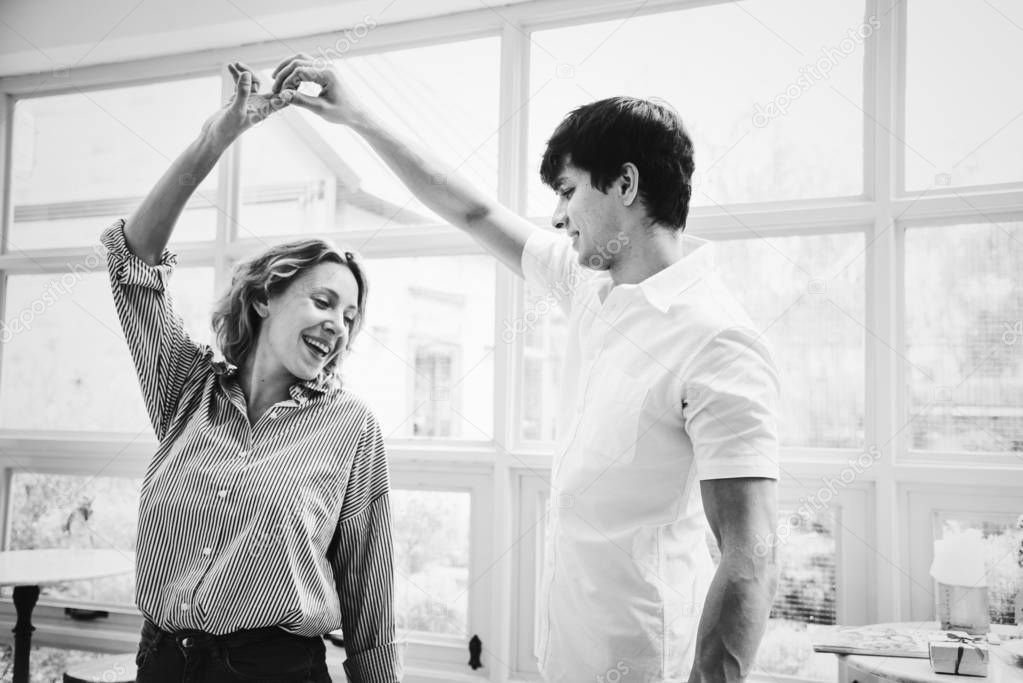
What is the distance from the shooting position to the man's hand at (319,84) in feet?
5.51

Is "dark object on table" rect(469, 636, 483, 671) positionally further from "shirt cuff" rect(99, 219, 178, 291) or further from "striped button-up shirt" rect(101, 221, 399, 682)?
"shirt cuff" rect(99, 219, 178, 291)

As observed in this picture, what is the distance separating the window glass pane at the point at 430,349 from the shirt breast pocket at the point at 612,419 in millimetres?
1058

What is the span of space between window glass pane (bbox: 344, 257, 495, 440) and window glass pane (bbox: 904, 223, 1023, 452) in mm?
1168

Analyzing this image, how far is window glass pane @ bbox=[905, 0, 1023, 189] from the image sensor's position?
2055 mm

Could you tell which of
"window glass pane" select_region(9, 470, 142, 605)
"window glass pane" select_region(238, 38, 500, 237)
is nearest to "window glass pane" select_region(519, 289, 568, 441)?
"window glass pane" select_region(238, 38, 500, 237)

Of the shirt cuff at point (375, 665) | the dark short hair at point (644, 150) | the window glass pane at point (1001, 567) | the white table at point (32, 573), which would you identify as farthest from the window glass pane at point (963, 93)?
the white table at point (32, 573)

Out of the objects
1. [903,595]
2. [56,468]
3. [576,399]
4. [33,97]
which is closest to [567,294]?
[576,399]

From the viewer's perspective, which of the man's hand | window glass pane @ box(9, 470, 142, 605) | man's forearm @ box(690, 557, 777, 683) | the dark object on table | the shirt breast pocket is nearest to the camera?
man's forearm @ box(690, 557, 777, 683)

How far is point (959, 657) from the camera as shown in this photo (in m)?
1.55

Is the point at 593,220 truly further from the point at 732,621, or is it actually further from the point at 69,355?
the point at 69,355

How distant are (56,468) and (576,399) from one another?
234cm

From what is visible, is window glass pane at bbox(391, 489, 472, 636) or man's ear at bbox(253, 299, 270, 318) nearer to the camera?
man's ear at bbox(253, 299, 270, 318)

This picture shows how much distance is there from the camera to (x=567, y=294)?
5.63ft

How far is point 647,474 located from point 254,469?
680 mm
